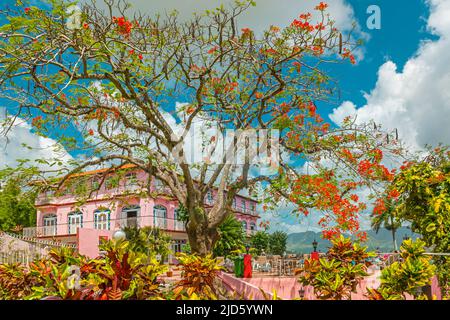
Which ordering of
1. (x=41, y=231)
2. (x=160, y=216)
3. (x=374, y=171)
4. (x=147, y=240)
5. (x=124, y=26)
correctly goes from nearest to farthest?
(x=124, y=26), (x=374, y=171), (x=147, y=240), (x=160, y=216), (x=41, y=231)

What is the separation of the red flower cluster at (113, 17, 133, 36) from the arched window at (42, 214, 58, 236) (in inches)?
1049

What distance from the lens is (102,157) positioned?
34.3 ft

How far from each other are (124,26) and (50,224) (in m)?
28.0

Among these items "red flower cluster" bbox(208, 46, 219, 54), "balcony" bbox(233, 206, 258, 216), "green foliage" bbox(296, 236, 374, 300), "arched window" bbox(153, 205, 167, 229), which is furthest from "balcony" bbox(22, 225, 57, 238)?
"green foliage" bbox(296, 236, 374, 300)

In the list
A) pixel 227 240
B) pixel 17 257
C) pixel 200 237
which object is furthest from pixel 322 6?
pixel 227 240

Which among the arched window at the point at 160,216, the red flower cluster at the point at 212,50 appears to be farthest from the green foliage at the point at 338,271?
the arched window at the point at 160,216

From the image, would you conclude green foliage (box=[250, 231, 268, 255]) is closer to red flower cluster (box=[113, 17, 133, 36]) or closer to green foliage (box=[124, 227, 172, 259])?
green foliage (box=[124, 227, 172, 259])

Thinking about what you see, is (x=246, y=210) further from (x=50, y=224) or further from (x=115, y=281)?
(x=115, y=281)

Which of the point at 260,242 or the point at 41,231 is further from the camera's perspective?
the point at 260,242

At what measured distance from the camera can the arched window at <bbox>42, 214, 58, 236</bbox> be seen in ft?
104

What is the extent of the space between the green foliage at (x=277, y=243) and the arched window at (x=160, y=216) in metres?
9.77

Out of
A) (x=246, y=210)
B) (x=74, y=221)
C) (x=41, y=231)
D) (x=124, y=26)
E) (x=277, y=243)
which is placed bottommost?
(x=277, y=243)

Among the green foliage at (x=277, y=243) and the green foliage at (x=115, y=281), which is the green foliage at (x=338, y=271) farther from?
the green foliage at (x=277, y=243)

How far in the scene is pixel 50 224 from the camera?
32.8 metres
